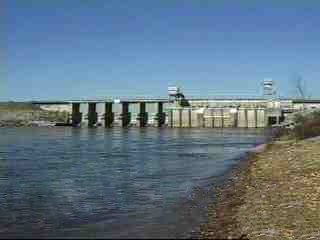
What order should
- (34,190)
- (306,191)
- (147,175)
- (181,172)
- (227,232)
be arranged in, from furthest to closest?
(181,172), (147,175), (34,190), (306,191), (227,232)

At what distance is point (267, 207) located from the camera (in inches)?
799

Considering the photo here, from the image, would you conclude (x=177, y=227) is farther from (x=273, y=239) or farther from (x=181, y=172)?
(x=181, y=172)

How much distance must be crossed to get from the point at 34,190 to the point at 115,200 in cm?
534

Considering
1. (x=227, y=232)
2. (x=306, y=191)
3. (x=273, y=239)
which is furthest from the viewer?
(x=306, y=191)

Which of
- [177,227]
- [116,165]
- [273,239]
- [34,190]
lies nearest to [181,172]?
[116,165]

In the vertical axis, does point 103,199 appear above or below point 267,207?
below

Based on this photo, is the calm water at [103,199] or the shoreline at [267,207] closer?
the shoreline at [267,207]

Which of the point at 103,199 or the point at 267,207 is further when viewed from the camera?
the point at 103,199

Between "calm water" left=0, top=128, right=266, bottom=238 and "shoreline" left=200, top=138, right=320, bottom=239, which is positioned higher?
"shoreline" left=200, top=138, right=320, bottom=239

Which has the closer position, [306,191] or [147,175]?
[306,191]

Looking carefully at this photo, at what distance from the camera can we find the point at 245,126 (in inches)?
7800

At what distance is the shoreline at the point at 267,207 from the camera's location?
15.8 m

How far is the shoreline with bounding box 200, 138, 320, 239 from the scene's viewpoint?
1583cm

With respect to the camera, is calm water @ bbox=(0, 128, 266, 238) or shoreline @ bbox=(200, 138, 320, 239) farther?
calm water @ bbox=(0, 128, 266, 238)
